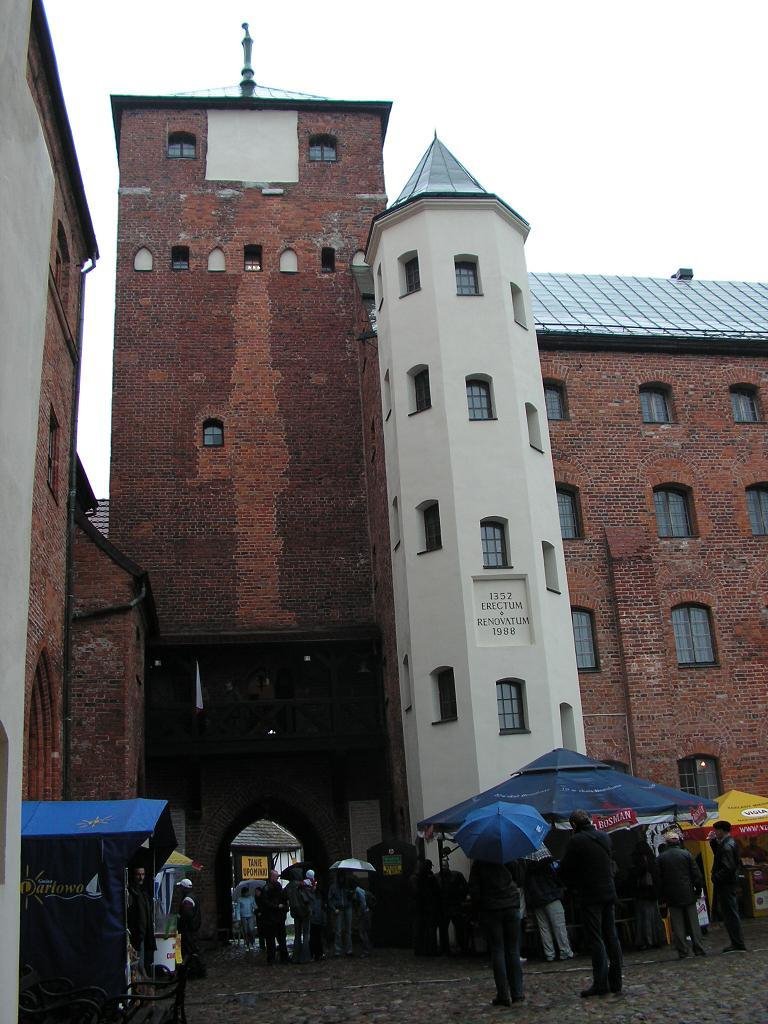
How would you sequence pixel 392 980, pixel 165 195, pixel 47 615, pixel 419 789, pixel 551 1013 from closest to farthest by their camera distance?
pixel 551 1013, pixel 392 980, pixel 47 615, pixel 419 789, pixel 165 195

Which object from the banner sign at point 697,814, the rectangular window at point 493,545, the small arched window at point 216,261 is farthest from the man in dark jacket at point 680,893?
the small arched window at point 216,261

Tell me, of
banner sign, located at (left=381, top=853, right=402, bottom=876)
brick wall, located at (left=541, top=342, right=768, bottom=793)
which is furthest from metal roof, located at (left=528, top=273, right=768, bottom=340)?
banner sign, located at (left=381, top=853, right=402, bottom=876)

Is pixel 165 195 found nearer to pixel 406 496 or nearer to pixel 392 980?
pixel 406 496

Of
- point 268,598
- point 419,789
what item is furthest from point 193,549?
point 419,789

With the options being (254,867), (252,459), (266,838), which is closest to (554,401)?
(252,459)

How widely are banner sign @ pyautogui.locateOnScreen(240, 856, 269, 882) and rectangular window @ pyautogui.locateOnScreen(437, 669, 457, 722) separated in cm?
2915

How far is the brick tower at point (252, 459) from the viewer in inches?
925

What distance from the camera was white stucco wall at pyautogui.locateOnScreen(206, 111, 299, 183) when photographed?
29484mm

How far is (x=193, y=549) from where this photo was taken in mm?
25375

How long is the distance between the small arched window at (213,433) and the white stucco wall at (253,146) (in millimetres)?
6937

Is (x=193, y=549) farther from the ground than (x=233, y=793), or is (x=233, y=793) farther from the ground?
(x=193, y=549)

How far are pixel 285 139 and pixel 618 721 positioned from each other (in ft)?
57.3

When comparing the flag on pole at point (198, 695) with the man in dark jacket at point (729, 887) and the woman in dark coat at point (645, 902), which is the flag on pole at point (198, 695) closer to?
the woman in dark coat at point (645, 902)

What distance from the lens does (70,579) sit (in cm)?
1895
